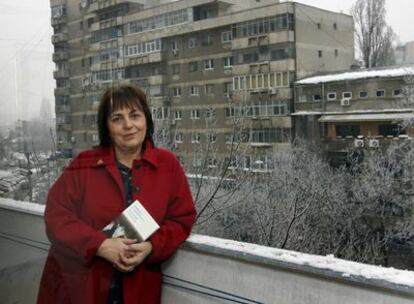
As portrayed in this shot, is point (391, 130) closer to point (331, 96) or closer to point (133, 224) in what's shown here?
point (331, 96)

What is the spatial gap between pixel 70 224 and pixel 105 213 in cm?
6

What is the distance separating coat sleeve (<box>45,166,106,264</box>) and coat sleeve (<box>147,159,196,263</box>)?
0.10 meters

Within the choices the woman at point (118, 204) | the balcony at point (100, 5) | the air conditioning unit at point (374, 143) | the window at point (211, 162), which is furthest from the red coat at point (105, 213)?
the air conditioning unit at point (374, 143)

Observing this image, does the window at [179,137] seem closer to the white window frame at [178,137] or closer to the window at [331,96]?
the white window frame at [178,137]

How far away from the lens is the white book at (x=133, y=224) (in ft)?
2.86

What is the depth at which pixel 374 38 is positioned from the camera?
3160 millimetres

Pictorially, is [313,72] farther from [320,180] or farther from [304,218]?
[304,218]

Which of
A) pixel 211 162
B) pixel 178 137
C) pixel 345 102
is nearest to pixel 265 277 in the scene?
pixel 178 137

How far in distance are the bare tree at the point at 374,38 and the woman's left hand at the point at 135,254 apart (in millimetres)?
2469

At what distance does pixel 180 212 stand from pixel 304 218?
4.14 meters

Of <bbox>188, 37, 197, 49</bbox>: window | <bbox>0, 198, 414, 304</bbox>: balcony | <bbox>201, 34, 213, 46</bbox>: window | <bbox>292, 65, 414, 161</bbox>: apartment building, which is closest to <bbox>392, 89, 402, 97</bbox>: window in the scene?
<bbox>292, 65, 414, 161</bbox>: apartment building

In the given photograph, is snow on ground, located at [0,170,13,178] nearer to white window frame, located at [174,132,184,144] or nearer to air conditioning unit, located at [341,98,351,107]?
white window frame, located at [174,132,184,144]

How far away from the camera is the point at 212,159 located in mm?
3594

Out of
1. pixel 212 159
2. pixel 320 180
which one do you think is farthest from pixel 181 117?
pixel 320 180
